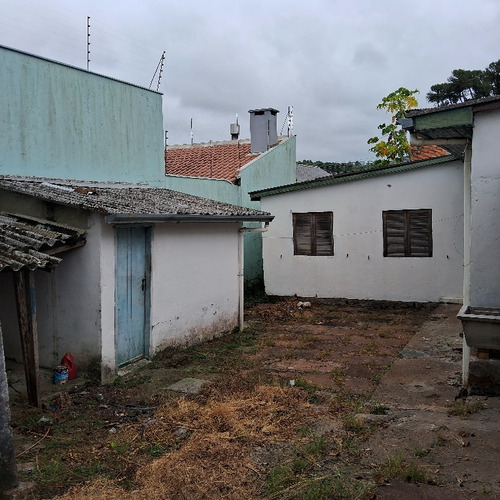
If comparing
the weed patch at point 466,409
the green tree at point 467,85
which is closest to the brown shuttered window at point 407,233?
the weed patch at point 466,409

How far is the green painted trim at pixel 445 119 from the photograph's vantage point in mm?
6184

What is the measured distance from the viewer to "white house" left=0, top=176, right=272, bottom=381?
301 inches

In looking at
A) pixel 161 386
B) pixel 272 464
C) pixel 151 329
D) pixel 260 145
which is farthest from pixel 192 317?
pixel 260 145

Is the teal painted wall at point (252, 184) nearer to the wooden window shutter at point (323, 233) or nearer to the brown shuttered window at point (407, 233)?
the wooden window shutter at point (323, 233)

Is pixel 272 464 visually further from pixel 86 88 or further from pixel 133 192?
pixel 86 88

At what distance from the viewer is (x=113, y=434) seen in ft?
19.1

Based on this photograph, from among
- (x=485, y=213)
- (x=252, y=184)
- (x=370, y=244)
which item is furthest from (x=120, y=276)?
(x=252, y=184)

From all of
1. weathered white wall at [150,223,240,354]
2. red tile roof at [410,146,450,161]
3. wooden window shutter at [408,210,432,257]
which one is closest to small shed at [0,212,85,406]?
weathered white wall at [150,223,240,354]

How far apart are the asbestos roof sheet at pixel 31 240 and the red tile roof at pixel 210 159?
9495 millimetres

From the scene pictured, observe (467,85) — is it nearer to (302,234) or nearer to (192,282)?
(302,234)

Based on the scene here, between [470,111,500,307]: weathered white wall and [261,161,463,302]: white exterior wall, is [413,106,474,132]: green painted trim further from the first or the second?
[261,161,463,302]: white exterior wall

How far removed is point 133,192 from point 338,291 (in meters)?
6.76

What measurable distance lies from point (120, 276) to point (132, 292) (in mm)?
427

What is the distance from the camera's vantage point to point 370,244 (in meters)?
14.1
